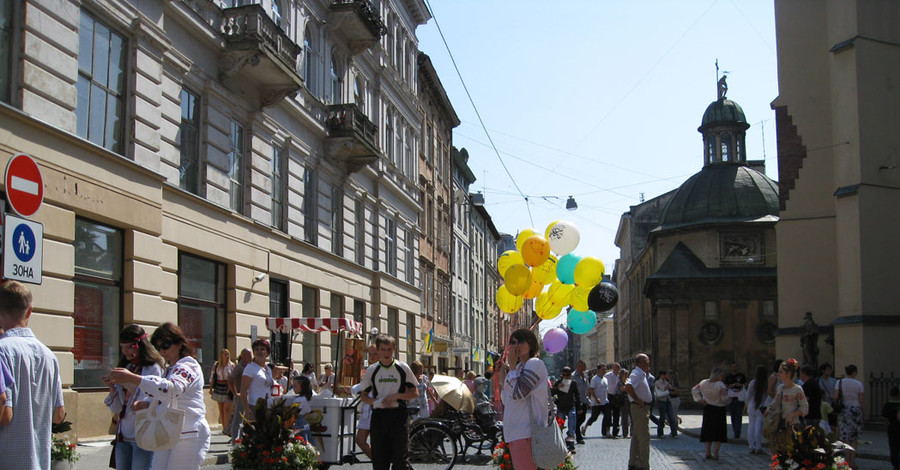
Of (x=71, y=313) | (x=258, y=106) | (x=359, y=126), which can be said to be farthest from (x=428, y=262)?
(x=71, y=313)

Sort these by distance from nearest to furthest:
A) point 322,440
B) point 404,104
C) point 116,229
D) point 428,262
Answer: point 322,440 < point 116,229 < point 404,104 < point 428,262

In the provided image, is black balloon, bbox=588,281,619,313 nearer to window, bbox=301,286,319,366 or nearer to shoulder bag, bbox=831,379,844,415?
shoulder bag, bbox=831,379,844,415

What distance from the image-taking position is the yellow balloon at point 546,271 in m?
17.2

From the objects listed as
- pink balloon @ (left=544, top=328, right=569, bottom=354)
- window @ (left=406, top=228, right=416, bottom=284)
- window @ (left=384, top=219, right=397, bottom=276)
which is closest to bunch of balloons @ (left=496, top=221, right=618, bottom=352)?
pink balloon @ (left=544, top=328, right=569, bottom=354)

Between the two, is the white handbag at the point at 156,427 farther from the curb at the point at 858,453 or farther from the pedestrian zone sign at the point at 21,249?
the curb at the point at 858,453

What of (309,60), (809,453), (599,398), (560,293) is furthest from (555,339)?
(309,60)

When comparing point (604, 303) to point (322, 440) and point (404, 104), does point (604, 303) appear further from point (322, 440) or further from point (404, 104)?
point (404, 104)

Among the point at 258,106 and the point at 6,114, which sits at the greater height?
the point at 258,106

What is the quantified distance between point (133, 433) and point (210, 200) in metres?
12.7

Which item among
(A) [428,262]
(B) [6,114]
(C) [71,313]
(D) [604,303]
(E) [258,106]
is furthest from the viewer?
(A) [428,262]

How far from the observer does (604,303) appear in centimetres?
1855

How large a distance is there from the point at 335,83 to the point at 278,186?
614cm

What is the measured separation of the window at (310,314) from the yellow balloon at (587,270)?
10.9 m

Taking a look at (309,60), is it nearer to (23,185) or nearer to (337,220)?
(337,220)
